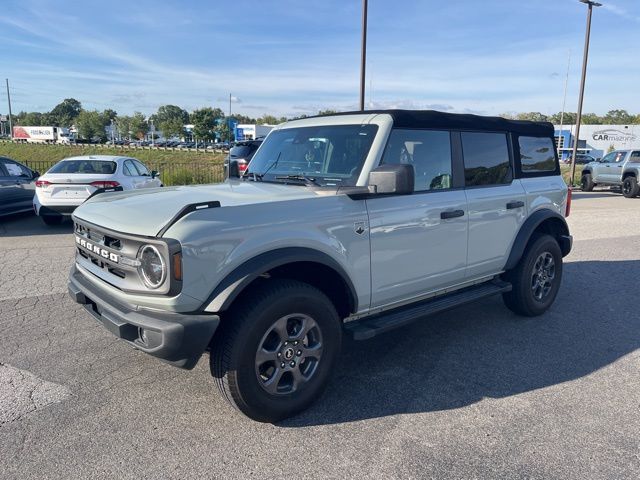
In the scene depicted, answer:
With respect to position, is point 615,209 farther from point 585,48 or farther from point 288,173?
point 288,173

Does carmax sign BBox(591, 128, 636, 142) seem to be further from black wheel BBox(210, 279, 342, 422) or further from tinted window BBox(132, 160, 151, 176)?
black wheel BBox(210, 279, 342, 422)

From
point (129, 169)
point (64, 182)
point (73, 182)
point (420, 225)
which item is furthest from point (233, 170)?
point (129, 169)

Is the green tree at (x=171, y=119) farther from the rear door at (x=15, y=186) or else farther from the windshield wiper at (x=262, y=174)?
the windshield wiper at (x=262, y=174)

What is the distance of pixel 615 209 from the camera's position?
15672 millimetres

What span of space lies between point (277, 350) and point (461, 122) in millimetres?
2668

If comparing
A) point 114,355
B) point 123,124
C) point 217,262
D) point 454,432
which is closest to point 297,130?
point 217,262

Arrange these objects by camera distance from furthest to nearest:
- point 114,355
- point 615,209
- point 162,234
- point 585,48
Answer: point 585,48 → point 615,209 → point 114,355 → point 162,234

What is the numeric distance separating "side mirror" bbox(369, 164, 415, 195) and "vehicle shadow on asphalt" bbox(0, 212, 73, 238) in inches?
328

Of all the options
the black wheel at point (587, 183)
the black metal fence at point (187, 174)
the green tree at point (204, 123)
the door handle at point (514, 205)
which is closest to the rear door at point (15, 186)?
the black metal fence at point (187, 174)

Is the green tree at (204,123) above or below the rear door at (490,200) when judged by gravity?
above

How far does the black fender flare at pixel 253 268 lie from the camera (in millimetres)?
2861

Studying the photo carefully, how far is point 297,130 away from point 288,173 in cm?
57

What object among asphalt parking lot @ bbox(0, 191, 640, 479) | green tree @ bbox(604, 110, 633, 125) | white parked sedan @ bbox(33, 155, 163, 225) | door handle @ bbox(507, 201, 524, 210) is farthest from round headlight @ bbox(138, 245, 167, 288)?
green tree @ bbox(604, 110, 633, 125)

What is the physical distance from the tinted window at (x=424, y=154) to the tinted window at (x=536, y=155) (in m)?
1.32
